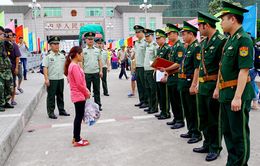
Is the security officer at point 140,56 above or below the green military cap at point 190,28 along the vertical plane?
below

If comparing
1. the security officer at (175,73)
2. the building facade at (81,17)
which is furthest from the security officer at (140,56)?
the building facade at (81,17)

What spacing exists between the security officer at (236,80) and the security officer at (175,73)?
2066 mm

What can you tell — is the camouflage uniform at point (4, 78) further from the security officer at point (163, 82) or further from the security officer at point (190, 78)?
the security officer at point (190, 78)

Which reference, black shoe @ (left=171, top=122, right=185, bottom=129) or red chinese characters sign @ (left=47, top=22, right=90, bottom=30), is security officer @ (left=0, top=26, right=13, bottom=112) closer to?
black shoe @ (left=171, top=122, right=185, bottom=129)

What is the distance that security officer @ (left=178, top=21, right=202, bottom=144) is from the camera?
14.5ft

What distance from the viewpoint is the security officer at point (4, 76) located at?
6.38 meters

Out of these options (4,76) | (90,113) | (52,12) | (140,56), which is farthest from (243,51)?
(52,12)

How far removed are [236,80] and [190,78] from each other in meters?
1.53

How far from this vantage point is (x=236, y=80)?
3139 millimetres

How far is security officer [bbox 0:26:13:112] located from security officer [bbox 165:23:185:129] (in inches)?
142

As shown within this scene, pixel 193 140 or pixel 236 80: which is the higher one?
pixel 236 80

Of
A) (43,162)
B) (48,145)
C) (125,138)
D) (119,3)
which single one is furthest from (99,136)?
(119,3)

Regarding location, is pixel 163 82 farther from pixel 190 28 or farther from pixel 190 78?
pixel 190 28

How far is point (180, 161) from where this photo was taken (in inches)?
153
